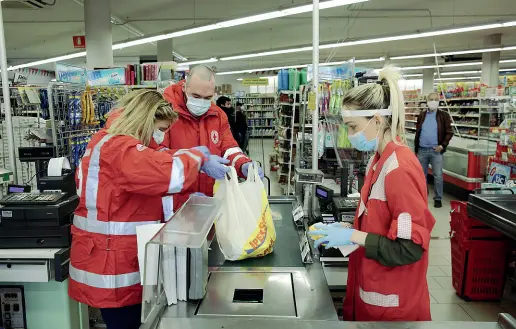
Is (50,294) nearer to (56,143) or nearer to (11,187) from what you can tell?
(11,187)

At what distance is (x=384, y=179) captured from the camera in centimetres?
151

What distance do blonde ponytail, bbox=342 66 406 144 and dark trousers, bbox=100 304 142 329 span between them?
4.70 ft

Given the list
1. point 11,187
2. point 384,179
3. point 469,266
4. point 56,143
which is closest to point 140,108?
point 384,179

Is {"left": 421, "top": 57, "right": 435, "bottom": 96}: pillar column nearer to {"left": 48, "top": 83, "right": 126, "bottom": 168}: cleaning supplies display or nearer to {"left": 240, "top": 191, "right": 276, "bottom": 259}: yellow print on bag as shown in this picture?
{"left": 48, "top": 83, "right": 126, "bottom": 168}: cleaning supplies display

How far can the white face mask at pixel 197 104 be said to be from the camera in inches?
105

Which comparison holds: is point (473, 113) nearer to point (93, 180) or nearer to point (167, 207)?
→ point (167, 207)

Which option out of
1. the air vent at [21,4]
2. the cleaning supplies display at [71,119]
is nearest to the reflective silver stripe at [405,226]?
the cleaning supplies display at [71,119]

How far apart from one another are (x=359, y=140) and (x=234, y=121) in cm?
797

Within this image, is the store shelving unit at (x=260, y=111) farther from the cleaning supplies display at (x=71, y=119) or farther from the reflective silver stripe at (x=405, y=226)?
the reflective silver stripe at (x=405, y=226)

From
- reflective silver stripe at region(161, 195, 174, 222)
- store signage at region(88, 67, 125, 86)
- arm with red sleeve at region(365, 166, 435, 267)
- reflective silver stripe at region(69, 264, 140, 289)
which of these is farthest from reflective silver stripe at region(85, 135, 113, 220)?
store signage at region(88, 67, 125, 86)

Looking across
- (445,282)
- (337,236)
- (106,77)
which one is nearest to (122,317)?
(337,236)

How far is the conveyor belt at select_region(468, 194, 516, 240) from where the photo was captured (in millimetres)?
2934

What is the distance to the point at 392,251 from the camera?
1.44m

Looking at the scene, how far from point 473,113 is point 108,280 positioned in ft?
41.8
